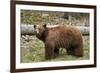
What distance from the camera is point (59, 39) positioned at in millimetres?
1937

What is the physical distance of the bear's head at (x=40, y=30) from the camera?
6.12 feet

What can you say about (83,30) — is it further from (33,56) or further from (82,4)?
(33,56)

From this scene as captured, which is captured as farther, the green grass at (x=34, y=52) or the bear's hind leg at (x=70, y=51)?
the bear's hind leg at (x=70, y=51)

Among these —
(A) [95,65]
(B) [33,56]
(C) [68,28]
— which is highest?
(C) [68,28]

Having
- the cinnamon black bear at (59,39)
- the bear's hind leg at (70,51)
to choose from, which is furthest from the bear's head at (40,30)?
the bear's hind leg at (70,51)

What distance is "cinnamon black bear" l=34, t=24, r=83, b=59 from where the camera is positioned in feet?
6.21

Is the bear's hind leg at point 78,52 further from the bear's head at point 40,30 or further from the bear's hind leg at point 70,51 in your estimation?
the bear's head at point 40,30

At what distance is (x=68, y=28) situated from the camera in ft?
6.48

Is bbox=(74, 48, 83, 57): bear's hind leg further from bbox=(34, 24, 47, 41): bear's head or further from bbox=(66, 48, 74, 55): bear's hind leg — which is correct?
bbox=(34, 24, 47, 41): bear's head

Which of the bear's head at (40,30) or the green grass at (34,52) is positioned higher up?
the bear's head at (40,30)

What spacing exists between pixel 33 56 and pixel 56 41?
289 millimetres

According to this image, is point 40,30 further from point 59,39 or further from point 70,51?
point 70,51

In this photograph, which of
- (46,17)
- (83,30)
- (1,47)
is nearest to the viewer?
(1,47)

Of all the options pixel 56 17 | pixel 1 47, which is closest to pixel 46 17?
pixel 56 17
